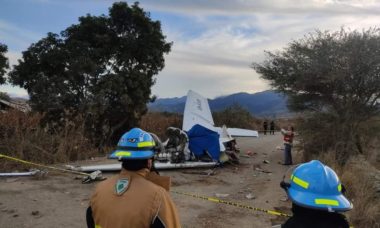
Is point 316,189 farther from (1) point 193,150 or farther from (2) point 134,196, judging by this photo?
(1) point 193,150

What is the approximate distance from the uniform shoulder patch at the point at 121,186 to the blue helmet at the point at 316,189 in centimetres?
107

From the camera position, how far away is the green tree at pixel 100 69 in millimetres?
19219

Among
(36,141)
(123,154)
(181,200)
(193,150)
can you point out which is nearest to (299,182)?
(123,154)

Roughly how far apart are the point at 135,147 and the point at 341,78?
15.1m

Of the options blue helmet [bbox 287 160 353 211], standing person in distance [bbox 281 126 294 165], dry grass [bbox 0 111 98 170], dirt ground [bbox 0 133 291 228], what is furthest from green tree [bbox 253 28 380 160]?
blue helmet [bbox 287 160 353 211]

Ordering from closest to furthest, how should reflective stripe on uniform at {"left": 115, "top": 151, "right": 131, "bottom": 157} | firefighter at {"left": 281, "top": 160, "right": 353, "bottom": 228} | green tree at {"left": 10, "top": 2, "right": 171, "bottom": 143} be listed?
firefighter at {"left": 281, "top": 160, "right": 353, "bottom": 228}
reflective stripe on uniform at {"left": 115, "top": 151, "right": 131, "bottom": 157}
green tree at {"left": 10, "top": 2, "right": 171, "bottom": 143}

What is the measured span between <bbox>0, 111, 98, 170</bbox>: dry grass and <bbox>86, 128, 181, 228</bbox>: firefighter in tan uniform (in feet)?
33.4

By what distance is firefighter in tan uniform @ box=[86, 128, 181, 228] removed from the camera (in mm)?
2959

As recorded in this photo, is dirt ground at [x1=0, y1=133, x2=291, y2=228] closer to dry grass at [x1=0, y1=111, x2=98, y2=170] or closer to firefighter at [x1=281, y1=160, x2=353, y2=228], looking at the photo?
dry grass at [x1=0, y1=111, x2=98, y2=170]

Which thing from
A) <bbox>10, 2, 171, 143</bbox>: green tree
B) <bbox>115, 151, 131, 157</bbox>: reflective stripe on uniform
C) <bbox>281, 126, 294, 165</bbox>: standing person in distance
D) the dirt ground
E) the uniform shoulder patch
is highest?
<bbox>10, 2, 171, 143</bbox>: green tree

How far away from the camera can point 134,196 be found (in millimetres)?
2984

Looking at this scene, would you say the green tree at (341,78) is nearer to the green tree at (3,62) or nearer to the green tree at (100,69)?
the green tree at (100,69)

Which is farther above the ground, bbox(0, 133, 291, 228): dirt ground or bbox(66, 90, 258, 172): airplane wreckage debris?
bbox(66, 90, 258, 172): airplane wreckage debris

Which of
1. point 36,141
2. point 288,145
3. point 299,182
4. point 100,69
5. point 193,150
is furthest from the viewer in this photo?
point 100,69
